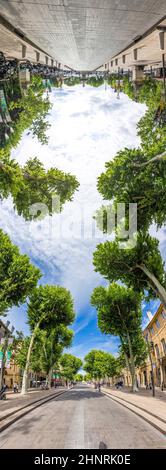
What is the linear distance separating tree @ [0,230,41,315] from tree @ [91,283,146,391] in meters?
11.1

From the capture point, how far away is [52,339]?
50.1 m

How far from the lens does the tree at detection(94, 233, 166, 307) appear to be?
19.2m

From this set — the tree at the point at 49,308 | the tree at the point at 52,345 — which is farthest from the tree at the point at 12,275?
the tree at the point at 52,345

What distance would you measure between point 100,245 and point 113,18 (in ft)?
42.7

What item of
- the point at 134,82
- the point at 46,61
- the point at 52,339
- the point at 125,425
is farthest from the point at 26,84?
the point at 52,339

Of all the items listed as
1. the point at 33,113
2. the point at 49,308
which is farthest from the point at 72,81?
the point at 49,308

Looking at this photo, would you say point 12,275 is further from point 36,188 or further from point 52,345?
point 52,345

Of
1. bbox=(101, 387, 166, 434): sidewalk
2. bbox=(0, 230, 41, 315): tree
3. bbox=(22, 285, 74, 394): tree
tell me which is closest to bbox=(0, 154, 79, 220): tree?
bbox=(101, 387, 166, 434): sidewalk

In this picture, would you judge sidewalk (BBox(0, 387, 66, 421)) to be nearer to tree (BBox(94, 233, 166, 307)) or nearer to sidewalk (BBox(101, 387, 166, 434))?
sidewalk (BBox(101, 387, 166, 434))

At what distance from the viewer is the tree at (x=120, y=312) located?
114 feet

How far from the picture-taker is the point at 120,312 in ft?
115

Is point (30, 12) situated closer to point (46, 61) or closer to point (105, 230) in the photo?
point (105, 230)

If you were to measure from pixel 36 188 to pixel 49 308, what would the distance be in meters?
26.2

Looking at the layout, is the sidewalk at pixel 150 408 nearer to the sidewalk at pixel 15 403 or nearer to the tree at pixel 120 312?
the sidewalk at pixel 15 403
